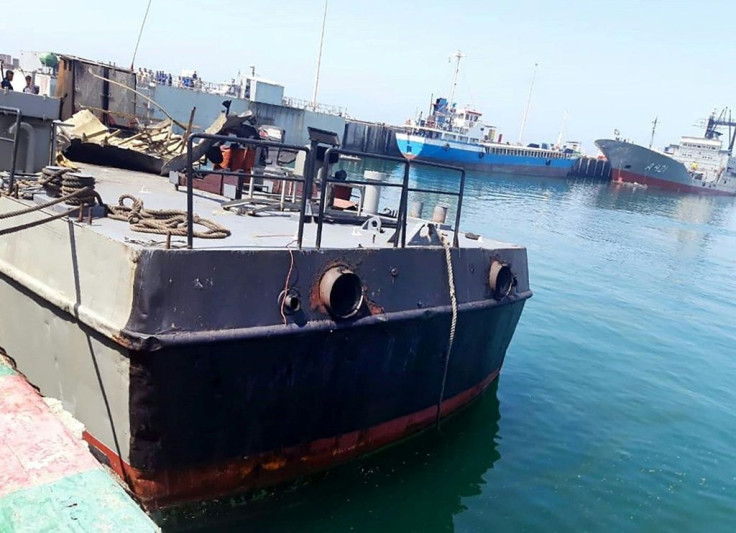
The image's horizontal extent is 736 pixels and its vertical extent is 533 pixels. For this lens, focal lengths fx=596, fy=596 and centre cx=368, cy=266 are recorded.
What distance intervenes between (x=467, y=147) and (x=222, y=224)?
5708 cm

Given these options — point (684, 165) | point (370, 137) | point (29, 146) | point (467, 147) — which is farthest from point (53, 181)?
point (684, 165)

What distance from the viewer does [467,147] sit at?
197ft

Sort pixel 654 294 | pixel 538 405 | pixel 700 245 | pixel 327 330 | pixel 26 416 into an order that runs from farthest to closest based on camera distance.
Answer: pixel 700 245 → pixel 654 294 → pixel 538 405 → pixel 327 330 → pixel 26 416

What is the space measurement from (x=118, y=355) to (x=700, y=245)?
29.0 meters

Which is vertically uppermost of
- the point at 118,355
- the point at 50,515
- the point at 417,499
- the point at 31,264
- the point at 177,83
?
the point at 177,83

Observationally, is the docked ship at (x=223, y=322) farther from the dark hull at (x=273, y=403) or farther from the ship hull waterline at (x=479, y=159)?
the ship hull waterline at (x=479, y=159)

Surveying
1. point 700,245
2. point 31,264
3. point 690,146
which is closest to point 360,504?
point 31,264

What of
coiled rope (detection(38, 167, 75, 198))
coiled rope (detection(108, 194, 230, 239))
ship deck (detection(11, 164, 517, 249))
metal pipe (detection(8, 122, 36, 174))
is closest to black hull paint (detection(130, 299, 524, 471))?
ship deck (detection(11, 164, 517, 249))

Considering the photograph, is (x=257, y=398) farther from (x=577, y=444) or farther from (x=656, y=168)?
(x=656, y=168)

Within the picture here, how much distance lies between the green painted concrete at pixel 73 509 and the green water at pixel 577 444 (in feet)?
6.18

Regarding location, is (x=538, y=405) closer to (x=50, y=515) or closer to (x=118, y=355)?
(x=118, y=355)

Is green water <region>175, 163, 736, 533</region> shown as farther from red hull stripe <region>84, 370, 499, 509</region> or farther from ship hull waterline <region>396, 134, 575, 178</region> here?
ship hull waterline <region>396, 134, 575, 178</region>

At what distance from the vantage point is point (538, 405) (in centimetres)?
825

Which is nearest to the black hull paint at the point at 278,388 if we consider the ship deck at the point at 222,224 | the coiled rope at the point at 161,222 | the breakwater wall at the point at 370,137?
the ship deck at the point at 222,224
